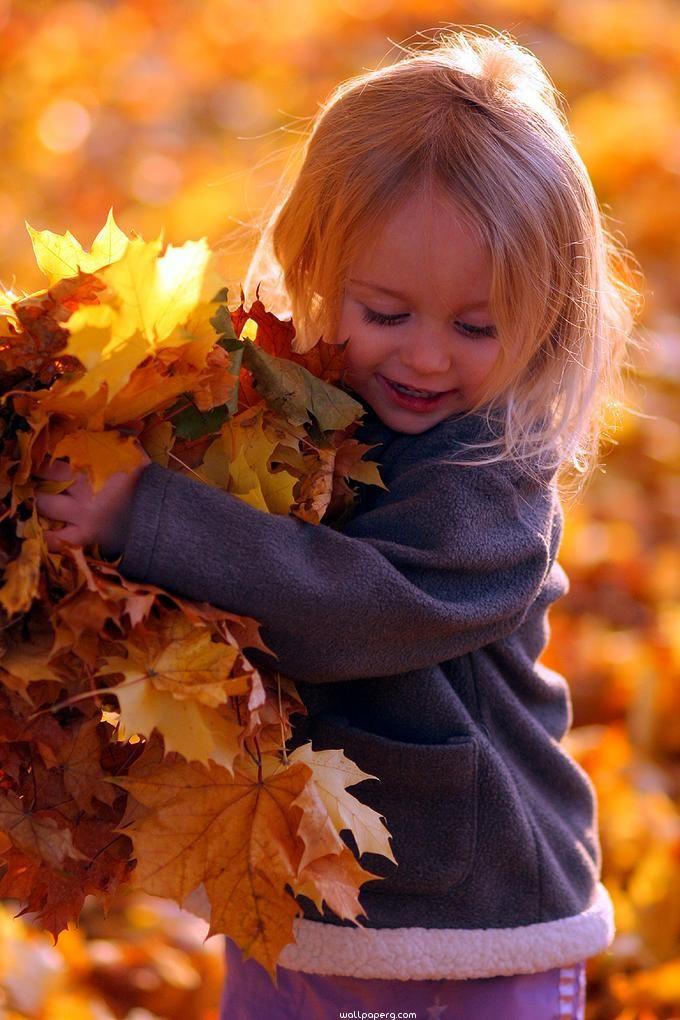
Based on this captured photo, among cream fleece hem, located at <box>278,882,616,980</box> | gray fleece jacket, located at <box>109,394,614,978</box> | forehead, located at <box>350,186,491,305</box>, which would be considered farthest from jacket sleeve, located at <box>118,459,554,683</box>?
cream fleece hem, located at <box>278,882,616,980</box>

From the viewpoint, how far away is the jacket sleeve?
142cm

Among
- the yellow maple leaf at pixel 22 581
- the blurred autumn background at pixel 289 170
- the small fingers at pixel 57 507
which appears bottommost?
the blurred autumn background at pixel 289 170

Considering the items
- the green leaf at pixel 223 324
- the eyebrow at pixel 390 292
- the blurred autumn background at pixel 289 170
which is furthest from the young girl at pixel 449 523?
the blurred autumn background at pixel 289 170

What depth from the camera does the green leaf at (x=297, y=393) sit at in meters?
1.57

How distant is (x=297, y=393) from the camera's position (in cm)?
158

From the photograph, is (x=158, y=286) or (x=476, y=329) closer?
(x=158, y=286)

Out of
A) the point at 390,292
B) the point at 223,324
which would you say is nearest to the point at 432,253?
the point at 390,292

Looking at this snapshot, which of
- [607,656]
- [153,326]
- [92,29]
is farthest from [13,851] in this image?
[92,29]

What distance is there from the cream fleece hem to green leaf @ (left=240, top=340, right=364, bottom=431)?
68cm

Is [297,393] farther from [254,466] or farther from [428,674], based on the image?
[428,674]

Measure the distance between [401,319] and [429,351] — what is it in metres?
0.06

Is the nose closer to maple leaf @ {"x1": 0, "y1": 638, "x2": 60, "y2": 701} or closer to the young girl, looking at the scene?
the young girl

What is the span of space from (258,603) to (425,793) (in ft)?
1.38

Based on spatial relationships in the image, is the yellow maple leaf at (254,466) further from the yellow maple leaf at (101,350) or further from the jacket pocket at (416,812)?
the jacket pocket at (416,812)
